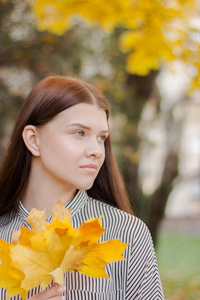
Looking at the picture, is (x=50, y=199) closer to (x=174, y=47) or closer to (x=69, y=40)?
(x=174, y=47)

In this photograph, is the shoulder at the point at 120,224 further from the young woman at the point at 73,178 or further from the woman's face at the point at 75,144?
the woman's face at the point at 75,144

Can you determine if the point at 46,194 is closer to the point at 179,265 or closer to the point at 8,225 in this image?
the point at 8,225

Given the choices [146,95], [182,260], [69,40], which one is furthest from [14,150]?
[182,260]

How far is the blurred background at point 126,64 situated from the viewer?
3.45 meters

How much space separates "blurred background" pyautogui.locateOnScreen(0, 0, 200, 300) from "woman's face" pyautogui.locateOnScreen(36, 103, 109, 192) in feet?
5.96

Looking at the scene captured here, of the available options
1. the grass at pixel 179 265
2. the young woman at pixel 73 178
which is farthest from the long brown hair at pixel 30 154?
the grass at pixel 179 265

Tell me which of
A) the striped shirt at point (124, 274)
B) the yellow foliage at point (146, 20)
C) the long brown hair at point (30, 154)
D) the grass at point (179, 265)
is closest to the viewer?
Answer: the striped shirt at point (124, 274)

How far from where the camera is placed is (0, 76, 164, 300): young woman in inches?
63.7

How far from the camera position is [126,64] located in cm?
594

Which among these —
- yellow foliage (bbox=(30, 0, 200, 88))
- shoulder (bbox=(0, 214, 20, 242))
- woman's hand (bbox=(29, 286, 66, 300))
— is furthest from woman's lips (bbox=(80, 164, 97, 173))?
yellow foliage (bbox=(30, 0, 200, 88))

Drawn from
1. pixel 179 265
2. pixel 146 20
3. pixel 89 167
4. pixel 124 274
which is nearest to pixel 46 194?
pixel 89 167

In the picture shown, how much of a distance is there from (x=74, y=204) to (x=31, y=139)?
0.30 metres

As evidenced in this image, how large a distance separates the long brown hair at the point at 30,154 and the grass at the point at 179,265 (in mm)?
5020

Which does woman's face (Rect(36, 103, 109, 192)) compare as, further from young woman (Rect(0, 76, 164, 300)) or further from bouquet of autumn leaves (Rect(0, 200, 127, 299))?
bouquet of autumn leaves (Rect(0, 200, 127, 299))
